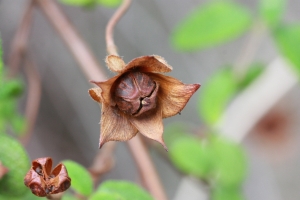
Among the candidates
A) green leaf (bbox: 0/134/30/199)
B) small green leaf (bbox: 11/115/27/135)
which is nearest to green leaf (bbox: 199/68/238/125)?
small green leaf (bbox: 11/115/27/135)

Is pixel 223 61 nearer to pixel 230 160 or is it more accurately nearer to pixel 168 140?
pixel 168 140

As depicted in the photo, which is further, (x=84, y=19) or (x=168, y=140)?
(x=84, y=19)

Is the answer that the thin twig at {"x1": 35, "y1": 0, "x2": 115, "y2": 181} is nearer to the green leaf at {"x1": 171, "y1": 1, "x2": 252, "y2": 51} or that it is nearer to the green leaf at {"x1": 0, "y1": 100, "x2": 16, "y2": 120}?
the green leaf at {"x1": 0, "y1": 100, "x2": 16, "y2": 120}

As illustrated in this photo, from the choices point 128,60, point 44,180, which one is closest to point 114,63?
point 44,180

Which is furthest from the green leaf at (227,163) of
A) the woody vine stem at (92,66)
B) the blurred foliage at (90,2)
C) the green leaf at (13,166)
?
the green leaf at (13,166)

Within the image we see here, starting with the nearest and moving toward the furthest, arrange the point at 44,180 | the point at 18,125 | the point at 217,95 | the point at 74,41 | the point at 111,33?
the point at 44,180, the point at 111,33, the point at 74,41, the point at 18,125, the point at 217,95

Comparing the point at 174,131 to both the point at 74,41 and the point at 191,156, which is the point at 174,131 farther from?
the point at 74,41

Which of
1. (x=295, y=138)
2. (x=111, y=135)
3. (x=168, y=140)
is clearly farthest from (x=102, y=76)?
(x=295, y=138)
